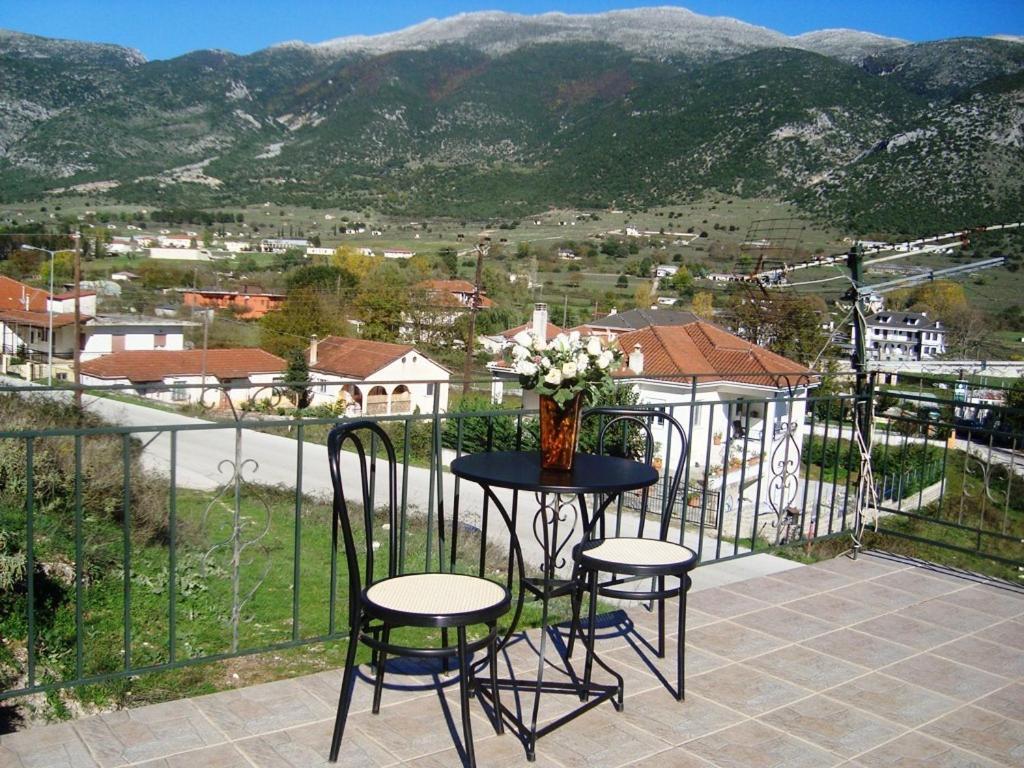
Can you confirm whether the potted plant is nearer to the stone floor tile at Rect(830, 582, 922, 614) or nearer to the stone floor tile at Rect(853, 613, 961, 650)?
the stone floor tile at Rect(853, 613, 961, 650)

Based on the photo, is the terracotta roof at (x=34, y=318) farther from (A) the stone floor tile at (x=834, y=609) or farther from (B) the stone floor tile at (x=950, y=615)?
(B) the stone floor tile at (x=950, y=615)

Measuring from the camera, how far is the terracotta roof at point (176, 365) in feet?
102

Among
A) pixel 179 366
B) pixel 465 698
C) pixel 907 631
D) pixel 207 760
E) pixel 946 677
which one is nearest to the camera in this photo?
pixel 465 698

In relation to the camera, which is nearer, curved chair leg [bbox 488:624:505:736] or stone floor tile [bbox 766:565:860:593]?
curved chair leg [bbox 488:624:505:736]

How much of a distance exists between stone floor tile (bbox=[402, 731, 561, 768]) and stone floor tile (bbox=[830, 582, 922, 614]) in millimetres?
2188

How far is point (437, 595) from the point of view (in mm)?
2416

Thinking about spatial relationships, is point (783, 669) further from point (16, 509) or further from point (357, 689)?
point (16, 509)

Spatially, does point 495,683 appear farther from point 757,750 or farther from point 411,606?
point 757,750

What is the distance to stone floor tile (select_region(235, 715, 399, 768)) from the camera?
2.44 meters

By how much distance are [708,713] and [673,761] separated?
38cm

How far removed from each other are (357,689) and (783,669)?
1.56 metres

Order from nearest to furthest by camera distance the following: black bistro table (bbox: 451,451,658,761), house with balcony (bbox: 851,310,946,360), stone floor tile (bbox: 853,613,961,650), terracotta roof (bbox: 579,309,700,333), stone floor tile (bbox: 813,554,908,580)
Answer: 1. black bistro table (bbox: 451,451,658,761)
2. stone floor tile (bbox: 853,613,961,650)
3. stone floor tile (bbox: 813,554,908,580)
4. house with balcony (bbox: 851,310,946,360)
5. terracotta roof (bbox: 579,309,700,333)

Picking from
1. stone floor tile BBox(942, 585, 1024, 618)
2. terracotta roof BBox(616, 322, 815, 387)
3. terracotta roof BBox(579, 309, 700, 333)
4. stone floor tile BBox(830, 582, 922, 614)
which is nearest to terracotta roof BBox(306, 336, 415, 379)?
terracotta roof BBox(616, 322, 815, 387)

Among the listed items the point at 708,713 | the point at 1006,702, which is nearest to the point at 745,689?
the point at 708,713
